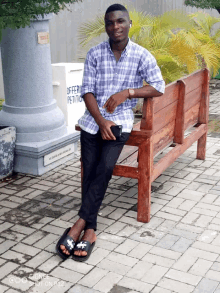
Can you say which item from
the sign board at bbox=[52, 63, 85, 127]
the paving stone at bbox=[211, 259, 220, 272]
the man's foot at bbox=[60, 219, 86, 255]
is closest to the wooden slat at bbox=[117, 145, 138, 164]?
the man's foot at bbox=[60, 219, 86, 255]

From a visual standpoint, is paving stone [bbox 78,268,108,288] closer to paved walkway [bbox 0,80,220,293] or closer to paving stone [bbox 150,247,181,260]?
paved walkway [bbox 0,80,220,293]

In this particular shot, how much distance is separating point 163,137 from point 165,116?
21cm

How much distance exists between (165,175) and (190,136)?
1.71ft

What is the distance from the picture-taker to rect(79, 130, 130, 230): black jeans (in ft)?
11.7

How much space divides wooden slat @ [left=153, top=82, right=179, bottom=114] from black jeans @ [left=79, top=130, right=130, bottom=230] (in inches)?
17.6

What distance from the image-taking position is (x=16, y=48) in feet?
16.1

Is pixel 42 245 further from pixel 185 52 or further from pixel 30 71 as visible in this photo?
pixel 185 52

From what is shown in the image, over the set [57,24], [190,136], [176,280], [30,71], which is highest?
[57,24]

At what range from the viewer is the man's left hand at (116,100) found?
11.6ft

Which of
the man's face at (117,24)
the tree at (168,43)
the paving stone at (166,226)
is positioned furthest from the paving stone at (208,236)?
the tree at (168,43)

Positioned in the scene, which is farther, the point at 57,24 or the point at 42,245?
the point at 57,24

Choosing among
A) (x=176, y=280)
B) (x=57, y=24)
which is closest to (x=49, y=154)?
(x=176, y=280)

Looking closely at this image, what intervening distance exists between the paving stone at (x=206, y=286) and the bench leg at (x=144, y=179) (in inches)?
38.0

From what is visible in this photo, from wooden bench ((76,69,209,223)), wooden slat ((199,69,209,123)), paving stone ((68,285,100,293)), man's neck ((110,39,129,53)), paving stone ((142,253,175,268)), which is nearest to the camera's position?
paving stone ((68,285,100,293))
